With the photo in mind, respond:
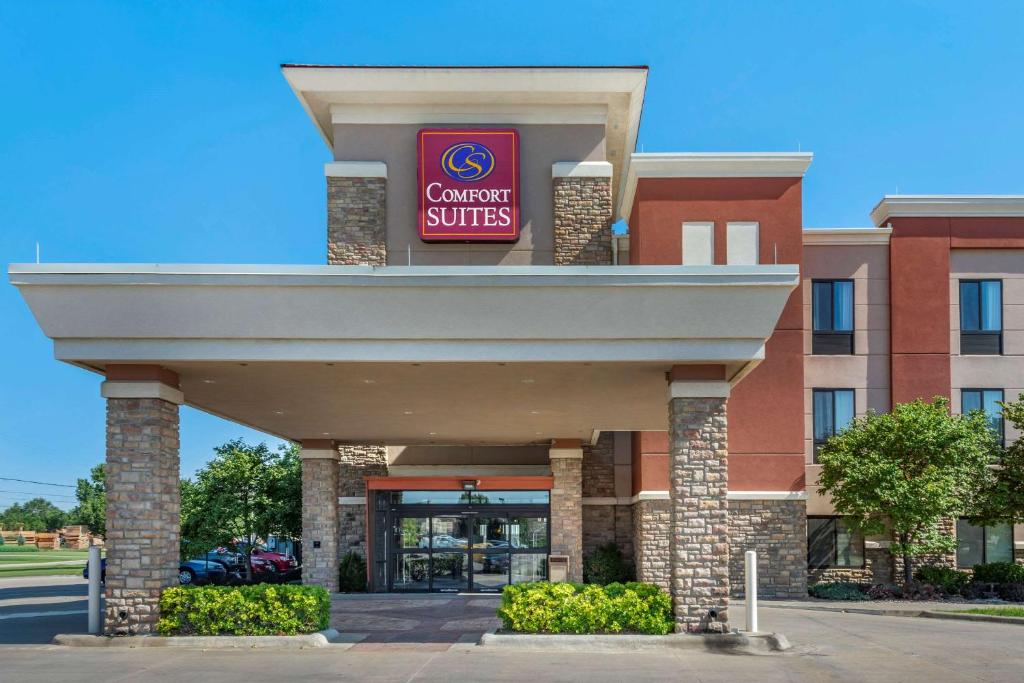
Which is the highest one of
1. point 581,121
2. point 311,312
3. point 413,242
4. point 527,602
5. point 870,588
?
point 581,121

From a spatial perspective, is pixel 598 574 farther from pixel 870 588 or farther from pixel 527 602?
pixel 527 602

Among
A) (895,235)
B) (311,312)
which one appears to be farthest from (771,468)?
(311,312)

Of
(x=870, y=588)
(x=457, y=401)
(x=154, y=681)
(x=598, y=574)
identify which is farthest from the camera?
(x=598, y=574)

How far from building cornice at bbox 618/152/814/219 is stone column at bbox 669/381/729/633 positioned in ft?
42.6

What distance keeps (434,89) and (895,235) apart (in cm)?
1469

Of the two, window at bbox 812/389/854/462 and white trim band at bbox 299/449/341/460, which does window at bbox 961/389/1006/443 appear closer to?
window at bbox 812/389/854/462

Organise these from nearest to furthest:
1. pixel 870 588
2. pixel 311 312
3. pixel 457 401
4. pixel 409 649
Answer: pixel 311 312, pixel 409 649, pixel 457 401, pixel 870 588

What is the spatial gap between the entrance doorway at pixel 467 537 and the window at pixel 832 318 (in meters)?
9.80

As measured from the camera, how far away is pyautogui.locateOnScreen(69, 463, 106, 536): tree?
267 feet

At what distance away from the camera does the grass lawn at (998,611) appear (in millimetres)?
23058

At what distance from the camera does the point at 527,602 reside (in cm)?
1727

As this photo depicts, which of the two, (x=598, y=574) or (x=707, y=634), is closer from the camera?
(x=707, y=634)

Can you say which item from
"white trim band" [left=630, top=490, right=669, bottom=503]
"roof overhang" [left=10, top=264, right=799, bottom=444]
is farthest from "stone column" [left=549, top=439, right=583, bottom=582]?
"roof overhang" [left=10, top=264, right=799, bottom=444]

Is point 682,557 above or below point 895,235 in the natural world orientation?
below
